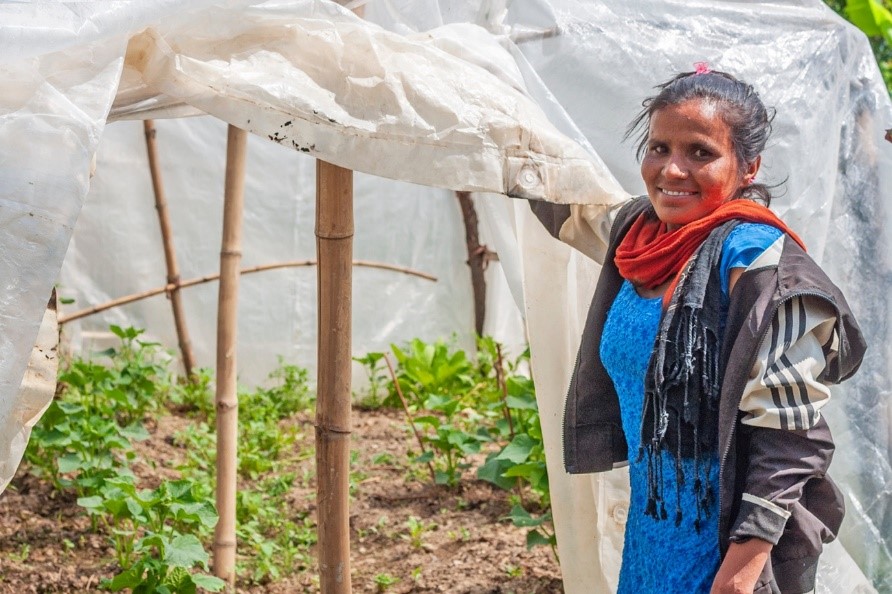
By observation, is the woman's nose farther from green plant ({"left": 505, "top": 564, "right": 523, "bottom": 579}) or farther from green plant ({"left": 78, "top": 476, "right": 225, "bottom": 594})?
green plant ({"left": 505, "top": 564, "right": 523, "bottom": 579})

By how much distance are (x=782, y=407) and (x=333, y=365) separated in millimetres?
1055

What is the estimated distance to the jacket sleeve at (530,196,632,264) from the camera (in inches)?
92.1

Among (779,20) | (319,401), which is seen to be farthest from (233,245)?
(779,20)

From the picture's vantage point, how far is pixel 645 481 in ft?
6.53

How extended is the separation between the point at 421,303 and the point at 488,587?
8.57 ft

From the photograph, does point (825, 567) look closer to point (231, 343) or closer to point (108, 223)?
point (231, 343)

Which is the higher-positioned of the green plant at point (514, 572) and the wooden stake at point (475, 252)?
the wooden stake at point (475, 252)

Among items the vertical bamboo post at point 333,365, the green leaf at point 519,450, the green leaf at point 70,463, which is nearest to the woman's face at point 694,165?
the vertical bamboo post at point 333,365

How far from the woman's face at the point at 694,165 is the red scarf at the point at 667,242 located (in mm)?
31

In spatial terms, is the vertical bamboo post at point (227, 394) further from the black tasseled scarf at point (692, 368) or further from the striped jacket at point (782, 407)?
the striped jacket at point (782, 407)

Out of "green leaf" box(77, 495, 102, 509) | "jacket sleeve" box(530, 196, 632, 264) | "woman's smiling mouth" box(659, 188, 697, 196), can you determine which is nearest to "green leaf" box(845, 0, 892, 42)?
"jacket sleeve" box(530, 196, 632, 264)

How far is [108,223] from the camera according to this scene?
5.32 meters

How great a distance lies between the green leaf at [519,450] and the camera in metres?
3.27

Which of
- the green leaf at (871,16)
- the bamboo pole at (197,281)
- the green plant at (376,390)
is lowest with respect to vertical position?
the green plant at (376,390)
